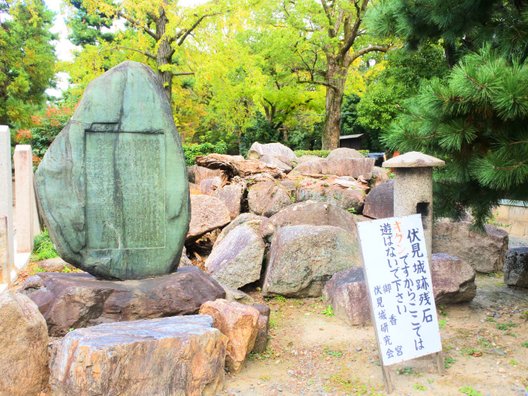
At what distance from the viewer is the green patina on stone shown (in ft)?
15.9

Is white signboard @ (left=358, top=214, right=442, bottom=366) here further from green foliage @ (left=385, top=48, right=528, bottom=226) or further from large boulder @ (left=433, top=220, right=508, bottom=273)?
large boulder @ (left=433, top=220, right=508, bottom=273)

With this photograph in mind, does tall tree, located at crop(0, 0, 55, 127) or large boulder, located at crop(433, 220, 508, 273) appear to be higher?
tall tree, located at crop(0, 0, 55, 127)

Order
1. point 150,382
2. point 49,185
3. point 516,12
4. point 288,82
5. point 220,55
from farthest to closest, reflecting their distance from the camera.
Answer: point 288,82 → point 220,55 → point 516,12 → point 49,185 → point 150,382

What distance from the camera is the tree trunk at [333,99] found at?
19078mm

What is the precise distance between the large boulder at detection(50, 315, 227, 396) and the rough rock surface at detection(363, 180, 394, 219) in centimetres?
595

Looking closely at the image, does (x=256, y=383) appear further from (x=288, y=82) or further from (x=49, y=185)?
(x=288, y=82)

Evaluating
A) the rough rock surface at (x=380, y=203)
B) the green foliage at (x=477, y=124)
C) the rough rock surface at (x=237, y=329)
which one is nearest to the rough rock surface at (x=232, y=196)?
the rough rock surface at (x=380, y=203)

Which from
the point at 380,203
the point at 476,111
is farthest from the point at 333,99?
the point at 476,111

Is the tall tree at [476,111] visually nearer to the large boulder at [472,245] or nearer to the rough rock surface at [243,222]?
the large boulder at [472,245]

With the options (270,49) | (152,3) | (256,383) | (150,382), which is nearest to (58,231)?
(150,382)

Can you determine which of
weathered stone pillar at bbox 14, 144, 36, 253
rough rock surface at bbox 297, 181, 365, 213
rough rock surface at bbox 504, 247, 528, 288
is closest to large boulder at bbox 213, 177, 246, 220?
rough rock surface at bbox 297, 181, 365, 213

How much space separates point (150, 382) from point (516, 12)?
5.28 m

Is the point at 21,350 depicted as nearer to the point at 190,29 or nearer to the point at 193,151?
the point at 190,29

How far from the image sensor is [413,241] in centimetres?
420
